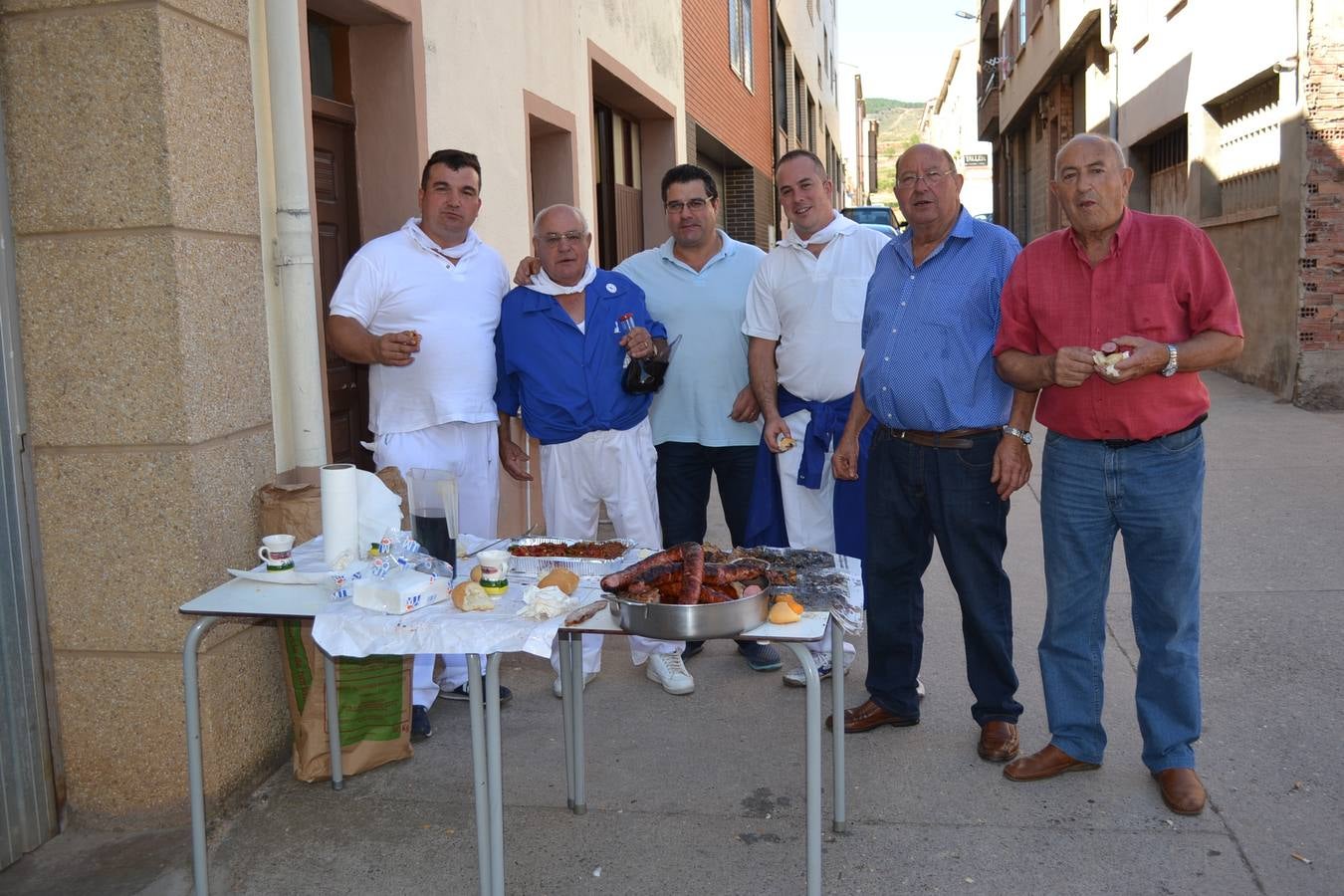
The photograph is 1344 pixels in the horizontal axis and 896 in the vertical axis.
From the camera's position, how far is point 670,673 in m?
4.99

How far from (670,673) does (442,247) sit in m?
1.98

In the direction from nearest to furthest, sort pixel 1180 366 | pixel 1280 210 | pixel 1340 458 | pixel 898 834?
pixel 1180 366, pixel 898 834, pixel 1340 458, pixel 1280 210

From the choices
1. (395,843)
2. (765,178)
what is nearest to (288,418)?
(395,843)

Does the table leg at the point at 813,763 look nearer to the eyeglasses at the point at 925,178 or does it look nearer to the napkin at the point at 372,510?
the napkin at the point at 372,510

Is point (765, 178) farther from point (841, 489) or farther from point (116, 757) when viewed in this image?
point (116, 757)

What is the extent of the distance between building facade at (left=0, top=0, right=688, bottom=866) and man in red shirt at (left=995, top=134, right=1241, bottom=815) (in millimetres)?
2526

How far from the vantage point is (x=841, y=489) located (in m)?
4.79

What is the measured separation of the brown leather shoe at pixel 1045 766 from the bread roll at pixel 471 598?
1.95 m

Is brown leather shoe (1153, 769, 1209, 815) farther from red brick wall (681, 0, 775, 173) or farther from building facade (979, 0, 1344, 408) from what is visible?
red brick wall (681, 0, 775, 173)

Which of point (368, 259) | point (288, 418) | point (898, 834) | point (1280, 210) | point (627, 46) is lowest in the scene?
point (898, 834)

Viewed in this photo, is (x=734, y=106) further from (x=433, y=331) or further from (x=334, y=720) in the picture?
(x=334, y=720)

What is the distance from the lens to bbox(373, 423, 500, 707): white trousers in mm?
4574

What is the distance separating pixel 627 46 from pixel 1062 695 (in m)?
7.37

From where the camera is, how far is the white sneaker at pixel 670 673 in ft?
16.2
